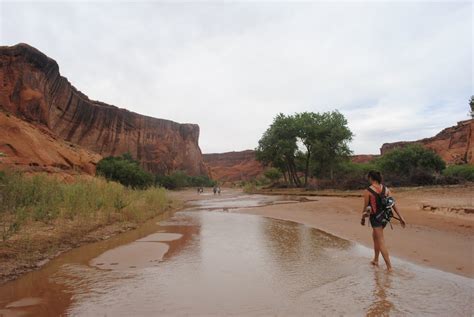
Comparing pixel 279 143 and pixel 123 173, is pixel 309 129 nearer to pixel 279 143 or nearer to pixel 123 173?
pixel 279 143

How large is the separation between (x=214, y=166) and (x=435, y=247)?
477 feet

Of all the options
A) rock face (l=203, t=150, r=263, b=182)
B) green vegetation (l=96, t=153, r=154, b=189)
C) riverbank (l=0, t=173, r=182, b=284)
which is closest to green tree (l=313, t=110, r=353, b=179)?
green vegetation (l=96, t=153, r=154, b=189)

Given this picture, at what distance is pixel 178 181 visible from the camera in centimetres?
7081

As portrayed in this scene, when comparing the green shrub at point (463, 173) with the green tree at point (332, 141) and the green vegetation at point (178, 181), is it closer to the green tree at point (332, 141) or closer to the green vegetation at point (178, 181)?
the green tree at point (332, 141)

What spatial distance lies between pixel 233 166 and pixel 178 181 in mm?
76291

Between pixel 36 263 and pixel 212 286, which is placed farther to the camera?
pixel 36 263

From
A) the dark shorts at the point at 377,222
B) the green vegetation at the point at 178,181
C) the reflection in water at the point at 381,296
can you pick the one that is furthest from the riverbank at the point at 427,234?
the green vegetation at the point at 178,181

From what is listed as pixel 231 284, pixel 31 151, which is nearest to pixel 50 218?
pixel 231 284

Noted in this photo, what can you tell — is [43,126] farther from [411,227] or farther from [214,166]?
[214,166]

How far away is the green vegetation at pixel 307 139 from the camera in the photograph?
39125 mm

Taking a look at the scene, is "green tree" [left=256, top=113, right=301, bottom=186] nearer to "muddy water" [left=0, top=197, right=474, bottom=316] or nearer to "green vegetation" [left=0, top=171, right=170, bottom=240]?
"green vegetation" [left=0, top=171, right=170, bottom=240]

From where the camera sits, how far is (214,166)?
152 metres

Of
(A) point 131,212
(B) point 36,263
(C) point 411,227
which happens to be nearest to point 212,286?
(B) point 36,263

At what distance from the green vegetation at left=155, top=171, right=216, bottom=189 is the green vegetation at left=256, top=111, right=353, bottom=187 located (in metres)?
24.3
